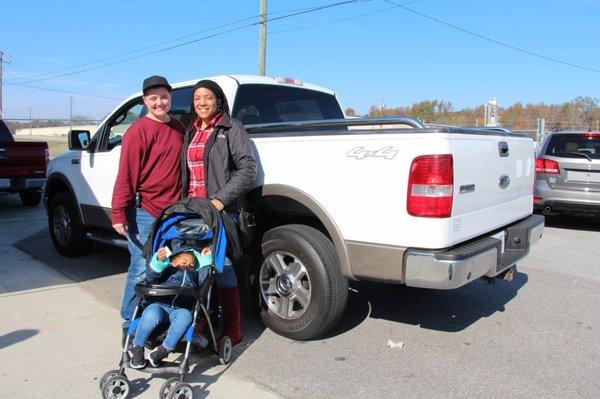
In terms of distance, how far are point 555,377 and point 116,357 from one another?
118 inches

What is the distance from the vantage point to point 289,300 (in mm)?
4168

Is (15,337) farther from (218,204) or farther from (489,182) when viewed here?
(489,182)

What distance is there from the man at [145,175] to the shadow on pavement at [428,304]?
160 cm

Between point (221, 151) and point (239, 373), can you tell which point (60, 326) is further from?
point (221, 151)

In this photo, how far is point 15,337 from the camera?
4.23 m

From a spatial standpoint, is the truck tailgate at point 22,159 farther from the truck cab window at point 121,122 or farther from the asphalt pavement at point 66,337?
the truck cab window at point 121,122

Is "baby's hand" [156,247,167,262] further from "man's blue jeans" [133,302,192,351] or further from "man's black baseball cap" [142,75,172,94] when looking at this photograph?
"man's black baseball cap" [142,75,172,94]

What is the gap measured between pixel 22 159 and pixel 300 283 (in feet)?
28.4

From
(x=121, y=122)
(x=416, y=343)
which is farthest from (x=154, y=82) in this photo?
(x=416, y=343)

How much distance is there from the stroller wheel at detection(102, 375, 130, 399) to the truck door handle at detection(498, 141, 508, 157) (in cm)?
299

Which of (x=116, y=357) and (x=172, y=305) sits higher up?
(x=172, y=305)

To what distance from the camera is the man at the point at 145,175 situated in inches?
152

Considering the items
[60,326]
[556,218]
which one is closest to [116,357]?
[60,326]

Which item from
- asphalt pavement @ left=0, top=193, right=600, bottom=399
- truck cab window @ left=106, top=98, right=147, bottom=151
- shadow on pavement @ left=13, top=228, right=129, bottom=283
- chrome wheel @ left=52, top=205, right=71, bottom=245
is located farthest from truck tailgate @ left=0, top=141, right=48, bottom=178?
truck cab window @ left=106, top=98, right=147, bottom=151
